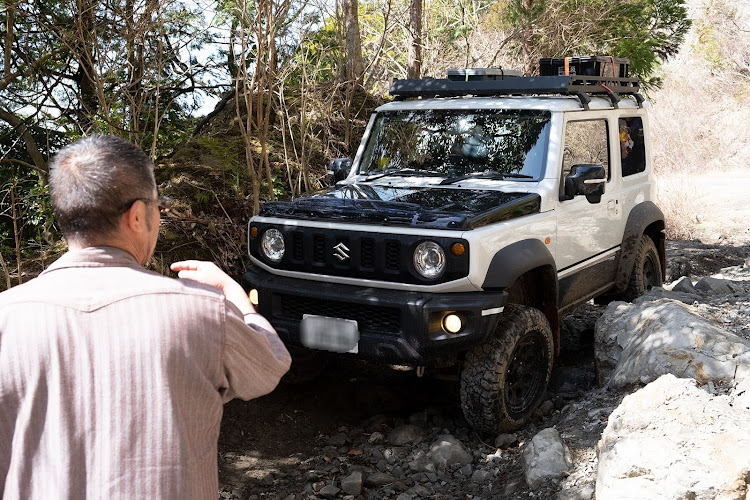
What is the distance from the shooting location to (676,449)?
3.21 meters

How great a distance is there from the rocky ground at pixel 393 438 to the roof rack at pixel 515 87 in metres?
1.74

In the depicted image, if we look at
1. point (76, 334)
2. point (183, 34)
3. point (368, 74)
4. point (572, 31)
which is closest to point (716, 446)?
point (76, 334)

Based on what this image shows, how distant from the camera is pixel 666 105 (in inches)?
968

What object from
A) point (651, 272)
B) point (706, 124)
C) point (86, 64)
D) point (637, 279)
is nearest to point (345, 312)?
point (637, 279)

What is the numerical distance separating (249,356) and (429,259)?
276 cm

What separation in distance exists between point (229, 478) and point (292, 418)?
2.74 feet

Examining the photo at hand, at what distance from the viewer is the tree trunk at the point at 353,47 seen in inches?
366

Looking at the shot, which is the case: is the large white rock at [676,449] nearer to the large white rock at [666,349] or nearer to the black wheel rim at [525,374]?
the large white rock at [666,349]

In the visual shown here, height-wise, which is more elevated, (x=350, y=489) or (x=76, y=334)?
(x=76, y=334)

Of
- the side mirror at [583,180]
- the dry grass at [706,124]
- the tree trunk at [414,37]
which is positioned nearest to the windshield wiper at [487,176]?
the side mirror at [583,180]

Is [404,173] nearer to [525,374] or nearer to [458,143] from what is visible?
[458,143]

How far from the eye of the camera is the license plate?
4.54 m

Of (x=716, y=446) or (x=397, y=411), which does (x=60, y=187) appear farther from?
(x=397, y=411)

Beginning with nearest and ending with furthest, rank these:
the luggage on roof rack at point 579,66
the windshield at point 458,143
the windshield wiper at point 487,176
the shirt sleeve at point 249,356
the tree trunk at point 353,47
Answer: the shirt sleeve at point 249,356 → the windshield wiper at point 487,176 → the windshield at point 458,143 → the luggage on roof rack at point 579,66 → the tree trunk at point 353,47
